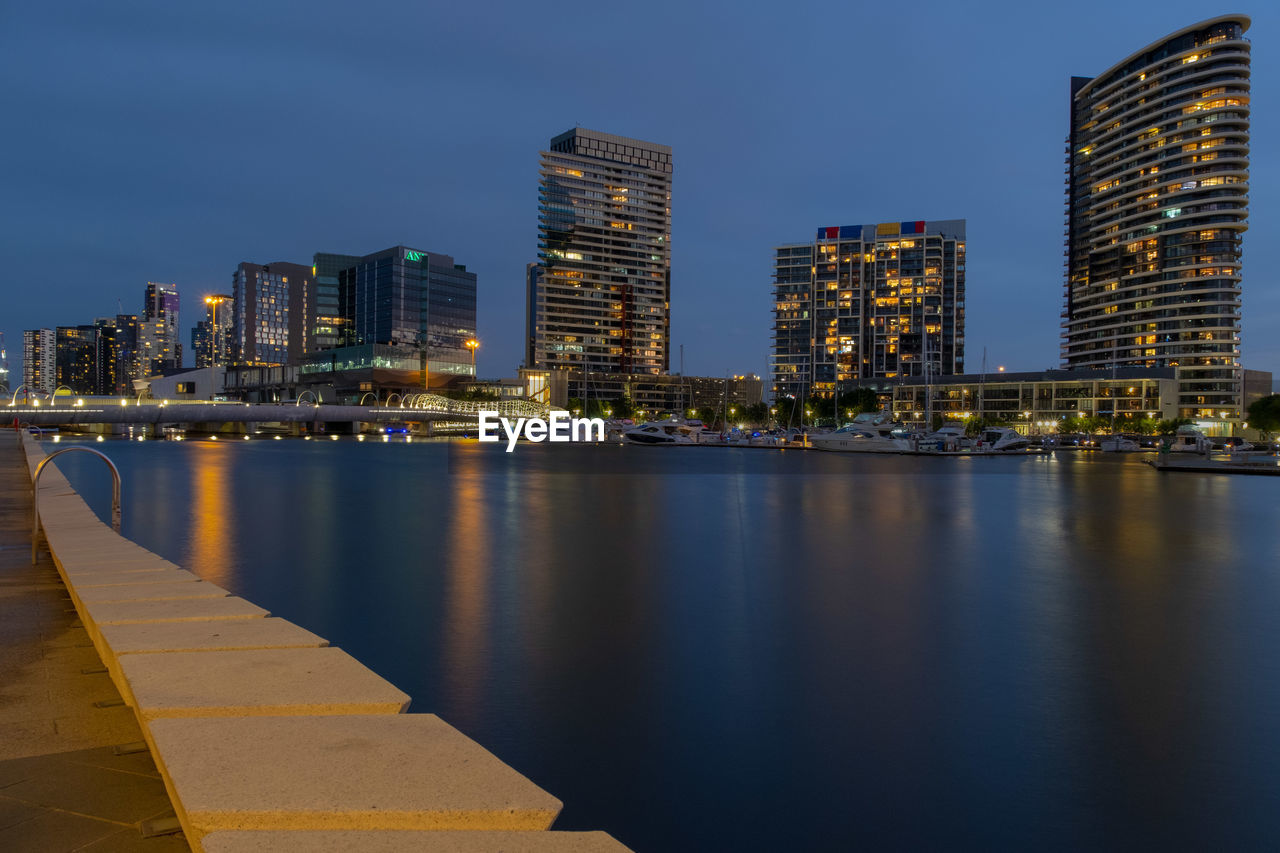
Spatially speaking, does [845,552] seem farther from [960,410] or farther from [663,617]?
[960,410]

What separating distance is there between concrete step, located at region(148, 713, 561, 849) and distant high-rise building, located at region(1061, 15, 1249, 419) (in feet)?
545

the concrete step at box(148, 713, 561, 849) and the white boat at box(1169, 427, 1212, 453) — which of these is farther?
the white boat at box(1169, 427, 1212, 453)

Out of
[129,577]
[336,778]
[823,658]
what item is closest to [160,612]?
[129,577]

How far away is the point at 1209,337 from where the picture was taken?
145 metres

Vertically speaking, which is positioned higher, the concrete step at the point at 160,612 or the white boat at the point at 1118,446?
the concrete step at the point at 160,612

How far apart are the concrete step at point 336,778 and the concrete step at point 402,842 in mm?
65

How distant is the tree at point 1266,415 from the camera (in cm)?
10212

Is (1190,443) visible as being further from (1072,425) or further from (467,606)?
(467,606)

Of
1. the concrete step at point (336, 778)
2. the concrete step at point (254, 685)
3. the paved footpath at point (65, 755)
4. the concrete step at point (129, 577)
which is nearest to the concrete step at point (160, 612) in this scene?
the paved footpath at point (65, 755)

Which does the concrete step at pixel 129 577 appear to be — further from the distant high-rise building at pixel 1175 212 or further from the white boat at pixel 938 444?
the distant high-rise building at pixel 1175 212

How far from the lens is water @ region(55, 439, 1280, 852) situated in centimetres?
607

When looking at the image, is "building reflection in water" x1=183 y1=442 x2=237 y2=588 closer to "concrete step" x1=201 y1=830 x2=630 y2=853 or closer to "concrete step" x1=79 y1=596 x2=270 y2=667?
"concrete step" x1=79 y1=596 x2=270 y2=667

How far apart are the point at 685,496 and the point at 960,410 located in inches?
5534

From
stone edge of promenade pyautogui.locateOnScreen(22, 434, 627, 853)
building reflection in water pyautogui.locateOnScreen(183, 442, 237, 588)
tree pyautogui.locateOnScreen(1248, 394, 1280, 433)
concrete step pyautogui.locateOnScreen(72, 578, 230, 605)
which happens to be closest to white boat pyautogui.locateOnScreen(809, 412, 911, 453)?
building reflection in water pyautogui.locateOnScreen(183, 442, 237, 588)
